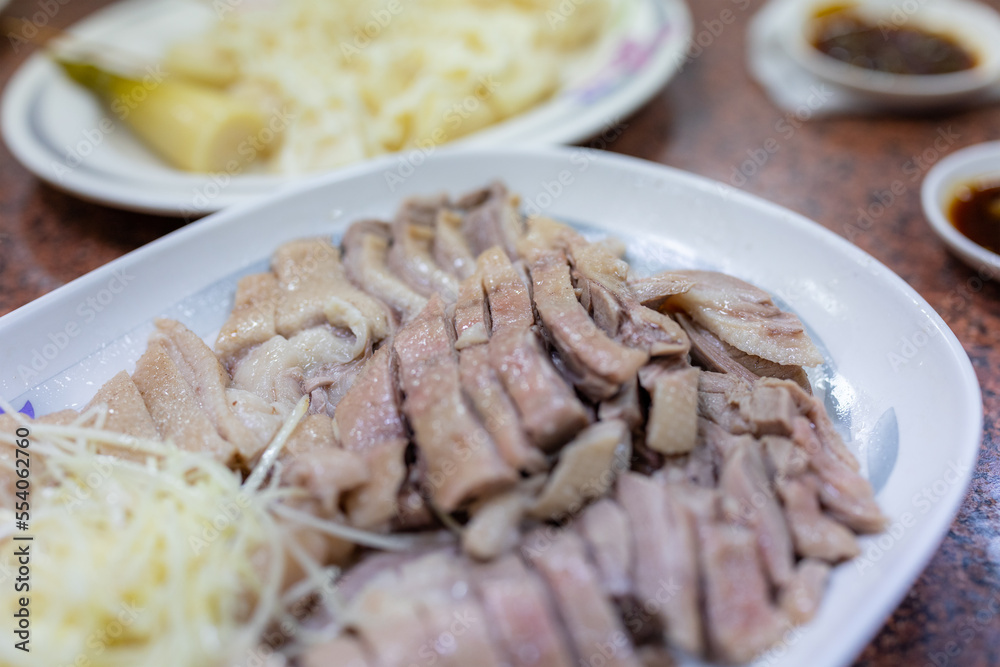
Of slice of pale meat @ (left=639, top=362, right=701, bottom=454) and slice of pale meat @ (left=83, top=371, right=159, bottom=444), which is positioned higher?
slice of pale meat @ (left=83, top=371, right=159, bottom=444)

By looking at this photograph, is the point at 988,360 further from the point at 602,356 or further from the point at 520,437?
the point at 520,437

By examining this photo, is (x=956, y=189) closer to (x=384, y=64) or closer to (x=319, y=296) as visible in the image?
(x=319, y=296)

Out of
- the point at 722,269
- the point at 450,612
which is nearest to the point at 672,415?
the point at 450,612

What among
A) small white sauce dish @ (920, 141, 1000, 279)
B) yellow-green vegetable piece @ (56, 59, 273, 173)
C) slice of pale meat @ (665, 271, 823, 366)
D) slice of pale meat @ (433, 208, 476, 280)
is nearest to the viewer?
slice of pale meat @ (665, 271, 823, 366)

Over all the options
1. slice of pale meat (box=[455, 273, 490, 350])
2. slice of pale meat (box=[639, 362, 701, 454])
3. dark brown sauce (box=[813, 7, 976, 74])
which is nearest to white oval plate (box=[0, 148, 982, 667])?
slice of pale meat (box=[639, 362, 701, 454])

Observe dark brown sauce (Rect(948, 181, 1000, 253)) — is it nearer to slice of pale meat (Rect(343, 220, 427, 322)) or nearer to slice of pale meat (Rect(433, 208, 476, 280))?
slice of pale meat (Rect(433, 208, 476, 280))

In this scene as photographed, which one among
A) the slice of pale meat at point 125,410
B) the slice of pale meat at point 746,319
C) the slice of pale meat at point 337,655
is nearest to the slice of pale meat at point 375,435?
the slice of pale meat at point 337,655

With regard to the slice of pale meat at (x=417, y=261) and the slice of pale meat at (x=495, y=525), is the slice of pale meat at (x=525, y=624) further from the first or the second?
the slice of pale meat at (x=417, y=261)
